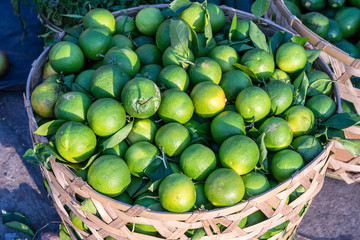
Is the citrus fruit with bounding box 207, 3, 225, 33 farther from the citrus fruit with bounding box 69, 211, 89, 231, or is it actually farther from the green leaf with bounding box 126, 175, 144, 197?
the citrus fruit with bounding box 69, 211, 89, 231

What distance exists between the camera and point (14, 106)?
314 cm

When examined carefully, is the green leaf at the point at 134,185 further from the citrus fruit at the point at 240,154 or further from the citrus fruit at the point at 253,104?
the citrus fruit at the point at 253,104

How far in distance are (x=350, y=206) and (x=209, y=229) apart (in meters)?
1.66

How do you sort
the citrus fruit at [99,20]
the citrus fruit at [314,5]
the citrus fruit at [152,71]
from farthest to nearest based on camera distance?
the citrus fruit at [314,5]
the citrus fruit at [99,20]
the citrus fruit at [152,71]

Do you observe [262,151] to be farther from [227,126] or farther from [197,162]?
[197,162]

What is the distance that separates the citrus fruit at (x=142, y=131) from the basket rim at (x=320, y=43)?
4.33ft

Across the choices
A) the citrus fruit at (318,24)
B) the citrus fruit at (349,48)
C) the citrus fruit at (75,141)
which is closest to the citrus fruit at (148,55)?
the citrus fruit at (75,141)

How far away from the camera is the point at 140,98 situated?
1489mm

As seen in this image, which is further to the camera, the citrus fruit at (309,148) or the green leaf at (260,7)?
the green leaf at (260,7)

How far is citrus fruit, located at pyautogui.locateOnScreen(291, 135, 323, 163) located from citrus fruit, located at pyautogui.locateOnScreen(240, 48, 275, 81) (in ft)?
1.41

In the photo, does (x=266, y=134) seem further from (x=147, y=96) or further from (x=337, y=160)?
(x=337, y=160)

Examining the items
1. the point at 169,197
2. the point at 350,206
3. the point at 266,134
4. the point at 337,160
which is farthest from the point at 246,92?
the point at 350,206

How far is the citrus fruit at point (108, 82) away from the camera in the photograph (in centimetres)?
162

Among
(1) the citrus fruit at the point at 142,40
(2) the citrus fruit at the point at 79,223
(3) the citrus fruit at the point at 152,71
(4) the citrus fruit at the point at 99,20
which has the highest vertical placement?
(4) the citrus fruit at the point at 99,20
